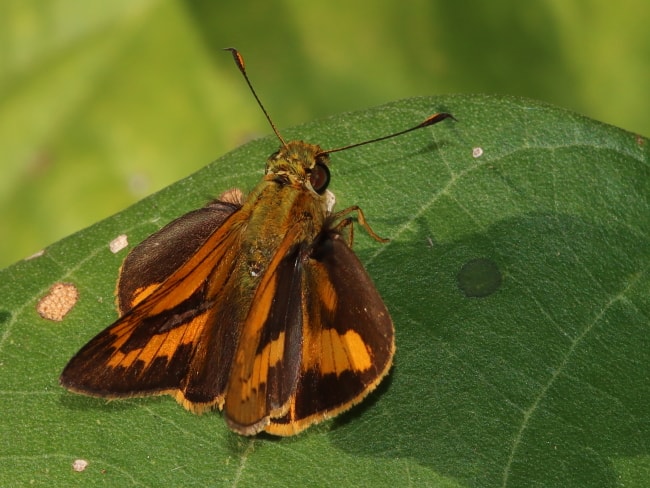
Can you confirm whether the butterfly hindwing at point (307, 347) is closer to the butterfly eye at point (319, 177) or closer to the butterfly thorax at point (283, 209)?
the butterfly thorax at point (283, 209)

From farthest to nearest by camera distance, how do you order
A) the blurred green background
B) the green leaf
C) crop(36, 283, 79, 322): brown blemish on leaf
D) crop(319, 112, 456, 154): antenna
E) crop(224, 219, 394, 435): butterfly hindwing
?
1. the blurred green background
2. crop(36, 283, 79, 322): brown blemish on leaf
3. crop(319, 112, 456, 154): antenna
4. the green leaf
5. crop(224, 219, 394, 435): butterfly hindwing

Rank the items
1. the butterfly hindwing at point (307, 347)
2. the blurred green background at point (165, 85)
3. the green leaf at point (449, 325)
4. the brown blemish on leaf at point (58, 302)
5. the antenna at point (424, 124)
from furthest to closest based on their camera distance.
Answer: the blurred green background at point (165, 85)
the brown blemish on leaf at point (58, 302)
the antenna at point (424, 124)
the green leaf at point (449, 325)
the butterfly hindwing at point (307, 347)

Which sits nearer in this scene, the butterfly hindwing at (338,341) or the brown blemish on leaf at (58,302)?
the butterfly hindwing at (338,341)

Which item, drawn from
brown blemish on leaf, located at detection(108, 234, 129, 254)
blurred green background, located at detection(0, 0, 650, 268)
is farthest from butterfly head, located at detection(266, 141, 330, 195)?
blurred green background, located at detection(0, 0, 650, 268)

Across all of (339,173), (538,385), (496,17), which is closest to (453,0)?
(496,17)

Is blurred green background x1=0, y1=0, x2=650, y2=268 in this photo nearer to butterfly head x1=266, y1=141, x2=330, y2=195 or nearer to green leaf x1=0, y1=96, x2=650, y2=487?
green leaf x1=0, y1=96, x2=650, y2=487

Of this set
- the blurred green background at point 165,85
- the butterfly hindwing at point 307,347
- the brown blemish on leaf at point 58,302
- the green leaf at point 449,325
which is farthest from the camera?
the blurred green background at point 165,85

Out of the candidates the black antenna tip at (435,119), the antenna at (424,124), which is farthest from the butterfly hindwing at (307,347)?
the black antenna tip at (435,119)
